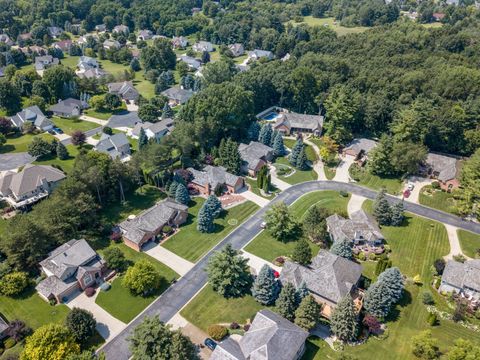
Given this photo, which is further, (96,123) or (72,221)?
(96,123)

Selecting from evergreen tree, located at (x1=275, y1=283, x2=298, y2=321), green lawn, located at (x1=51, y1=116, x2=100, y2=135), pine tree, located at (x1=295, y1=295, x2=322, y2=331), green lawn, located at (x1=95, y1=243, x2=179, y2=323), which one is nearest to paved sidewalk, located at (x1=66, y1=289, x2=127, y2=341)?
green lawn, located at (x1=95, y1=243, x2=179, y2=323)

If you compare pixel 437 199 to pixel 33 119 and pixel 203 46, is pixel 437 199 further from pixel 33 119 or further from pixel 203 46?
pixel 203 46

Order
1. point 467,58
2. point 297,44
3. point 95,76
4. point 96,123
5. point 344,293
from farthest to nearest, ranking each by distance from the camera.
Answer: point 297,44 < point 95,76 < point 467,58 < point 96,123 < point 344,293

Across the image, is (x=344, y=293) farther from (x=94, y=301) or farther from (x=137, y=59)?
(x=137, y=59)

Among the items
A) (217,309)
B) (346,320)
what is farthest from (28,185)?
(346,320)

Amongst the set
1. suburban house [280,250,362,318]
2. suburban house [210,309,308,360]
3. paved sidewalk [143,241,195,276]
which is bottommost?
paved sidewalk [143,241,195,276]

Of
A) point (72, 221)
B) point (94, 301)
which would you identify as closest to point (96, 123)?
point (72, 221)

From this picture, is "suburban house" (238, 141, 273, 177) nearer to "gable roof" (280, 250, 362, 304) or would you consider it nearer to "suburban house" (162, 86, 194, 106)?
"gable roof" (280, 250, 362, 304)
